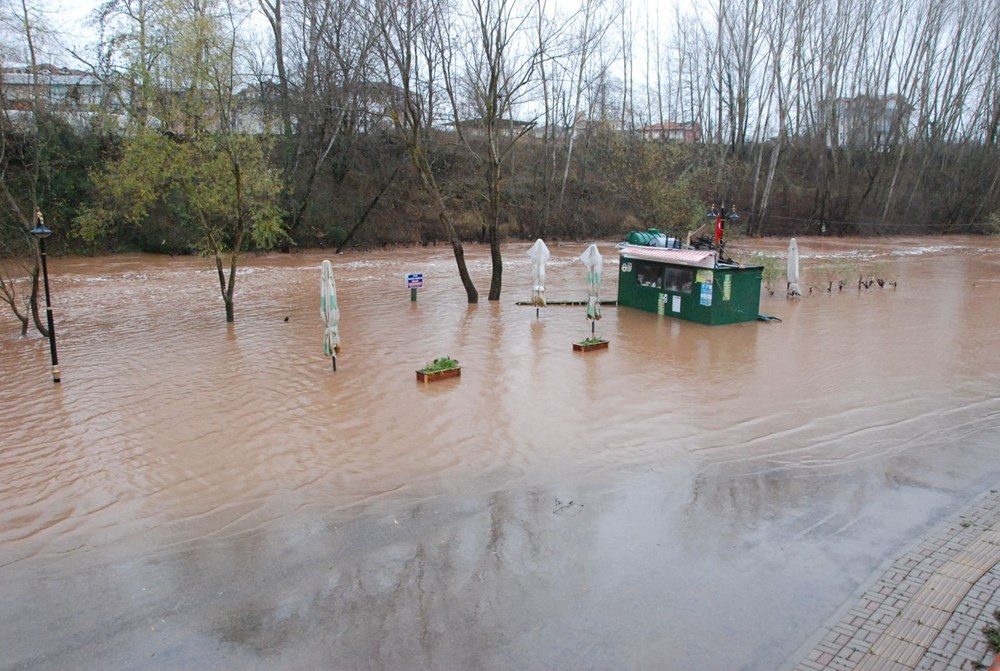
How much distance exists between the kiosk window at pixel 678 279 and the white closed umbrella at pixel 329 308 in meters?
9.19

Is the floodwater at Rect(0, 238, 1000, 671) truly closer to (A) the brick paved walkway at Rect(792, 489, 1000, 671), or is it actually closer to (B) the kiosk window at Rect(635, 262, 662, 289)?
(A) the brick paved walkway at Rect(792, 489, 1000, 671)

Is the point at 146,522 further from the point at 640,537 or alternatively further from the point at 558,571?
the point at 640,537

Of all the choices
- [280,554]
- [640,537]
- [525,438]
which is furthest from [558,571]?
[525,438]

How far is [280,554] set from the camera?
21.6ft

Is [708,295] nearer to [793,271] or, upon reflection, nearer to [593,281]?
[593,281]

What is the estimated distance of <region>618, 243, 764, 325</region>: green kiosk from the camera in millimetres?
17141

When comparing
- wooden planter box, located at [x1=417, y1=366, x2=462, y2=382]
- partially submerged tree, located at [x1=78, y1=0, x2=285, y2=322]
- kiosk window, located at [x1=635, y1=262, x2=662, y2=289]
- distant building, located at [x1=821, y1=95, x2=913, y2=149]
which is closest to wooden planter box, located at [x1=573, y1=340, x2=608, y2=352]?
wooden planter box, located at [x1=417, y1=366, x2=462, y2=382]

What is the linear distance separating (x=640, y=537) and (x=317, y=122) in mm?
33835

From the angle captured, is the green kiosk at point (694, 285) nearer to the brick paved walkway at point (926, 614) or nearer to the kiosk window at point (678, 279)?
the kiosk window at point (678, 279)

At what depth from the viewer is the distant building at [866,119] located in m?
46.9

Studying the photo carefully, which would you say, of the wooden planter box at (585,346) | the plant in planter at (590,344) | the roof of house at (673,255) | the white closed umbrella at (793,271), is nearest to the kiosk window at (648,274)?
the roof of house at (673,255)

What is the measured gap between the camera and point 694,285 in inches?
692

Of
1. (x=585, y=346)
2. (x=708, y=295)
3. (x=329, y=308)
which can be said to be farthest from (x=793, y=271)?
(x=329, y=308)

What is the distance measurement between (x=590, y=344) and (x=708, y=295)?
14.4ft
